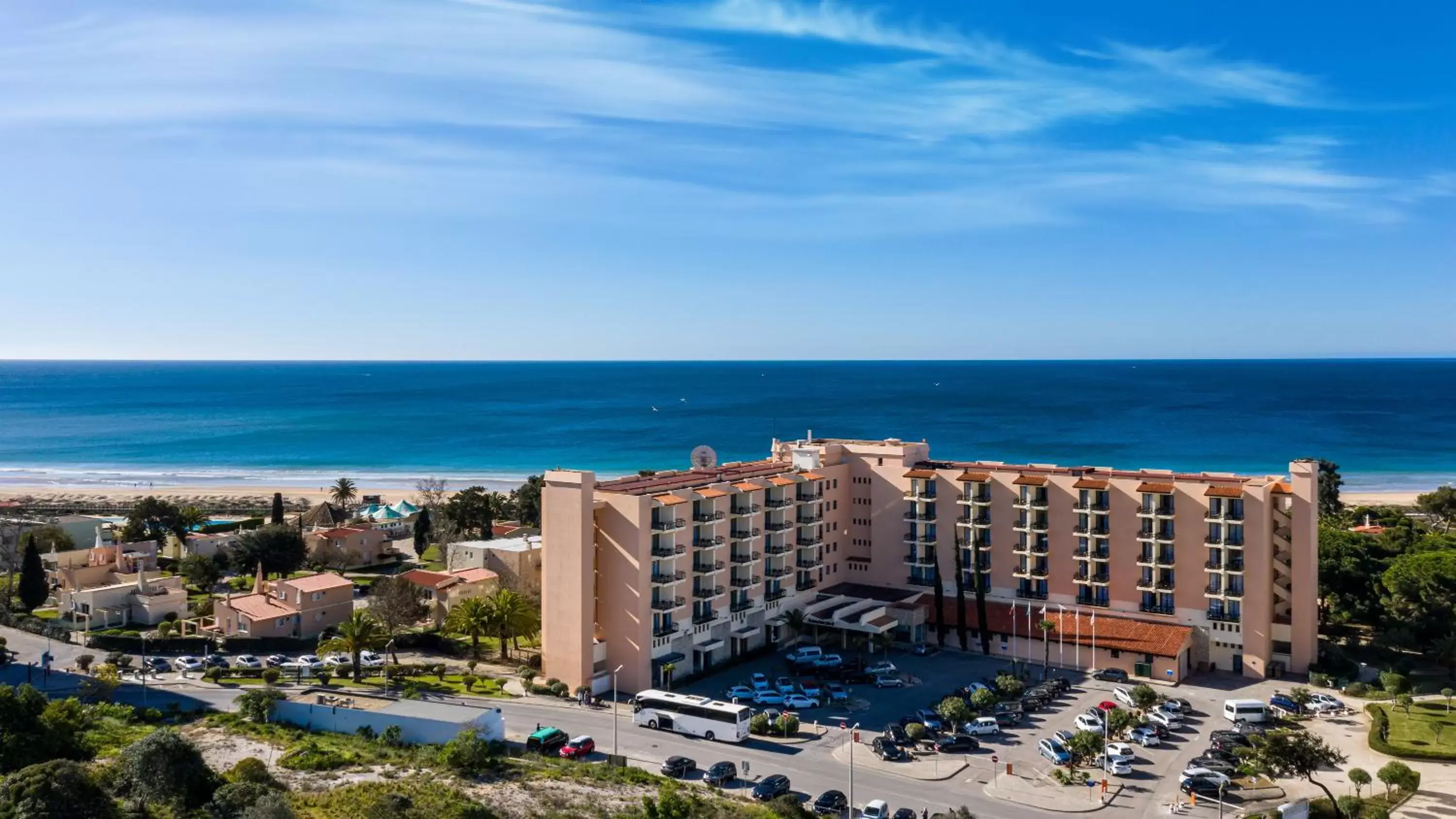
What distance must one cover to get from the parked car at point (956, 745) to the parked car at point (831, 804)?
8.32m

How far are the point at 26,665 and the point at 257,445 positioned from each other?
138645mm

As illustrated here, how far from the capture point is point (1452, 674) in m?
56.7

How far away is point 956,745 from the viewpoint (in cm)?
4650

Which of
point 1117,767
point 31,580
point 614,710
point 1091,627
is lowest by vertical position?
point 1117,767

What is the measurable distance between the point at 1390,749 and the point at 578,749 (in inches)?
1411

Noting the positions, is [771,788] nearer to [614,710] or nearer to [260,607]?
[614,710]

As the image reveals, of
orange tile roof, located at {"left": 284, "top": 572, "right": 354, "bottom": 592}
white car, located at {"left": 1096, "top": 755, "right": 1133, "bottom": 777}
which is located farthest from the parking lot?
orange tile roof, located at {"left": 284, "top": 572, "right": 354, "bottom": 592}

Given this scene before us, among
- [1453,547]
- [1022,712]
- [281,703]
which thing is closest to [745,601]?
[1022,712]

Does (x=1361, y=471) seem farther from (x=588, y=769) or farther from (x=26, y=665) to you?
(x=26, y=665)

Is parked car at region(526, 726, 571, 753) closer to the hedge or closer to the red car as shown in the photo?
the red car

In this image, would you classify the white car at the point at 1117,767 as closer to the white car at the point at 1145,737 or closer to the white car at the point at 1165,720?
the white car at the point at 1145,737

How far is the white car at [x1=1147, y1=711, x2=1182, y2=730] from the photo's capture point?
48.8 meters

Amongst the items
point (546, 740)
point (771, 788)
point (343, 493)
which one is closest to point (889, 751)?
point (771, 788)

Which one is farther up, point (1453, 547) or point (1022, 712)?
point (1453, 547)
